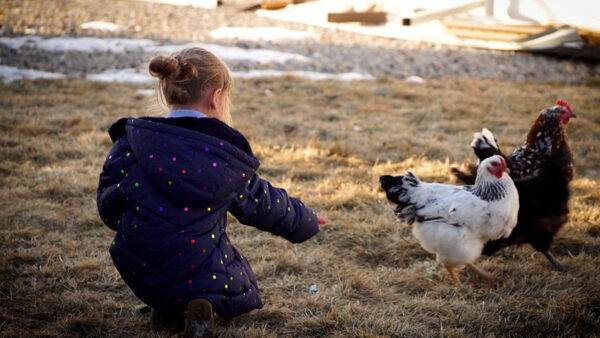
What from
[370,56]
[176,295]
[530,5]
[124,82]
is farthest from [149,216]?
[530,5]

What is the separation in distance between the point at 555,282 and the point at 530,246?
2.09 ft

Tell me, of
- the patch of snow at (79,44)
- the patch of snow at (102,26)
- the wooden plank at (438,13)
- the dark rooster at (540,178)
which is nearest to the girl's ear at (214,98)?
the dark rooster at (540,178)

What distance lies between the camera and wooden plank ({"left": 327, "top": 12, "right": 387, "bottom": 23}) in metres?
12.8

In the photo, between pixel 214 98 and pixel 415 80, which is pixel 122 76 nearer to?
pixel 415 80

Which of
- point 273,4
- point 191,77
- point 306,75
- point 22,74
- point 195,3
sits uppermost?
point 195,3

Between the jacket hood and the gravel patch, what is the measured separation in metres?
7.22

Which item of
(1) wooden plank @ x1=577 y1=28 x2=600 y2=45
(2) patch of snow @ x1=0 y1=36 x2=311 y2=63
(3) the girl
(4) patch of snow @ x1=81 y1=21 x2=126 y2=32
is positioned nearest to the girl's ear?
(3) the girl

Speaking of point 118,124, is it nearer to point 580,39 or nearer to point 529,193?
point 529,193

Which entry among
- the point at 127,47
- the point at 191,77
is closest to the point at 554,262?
the point at 191,77

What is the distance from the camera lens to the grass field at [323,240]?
8.43 feet

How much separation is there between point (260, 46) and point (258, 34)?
3.96 ft

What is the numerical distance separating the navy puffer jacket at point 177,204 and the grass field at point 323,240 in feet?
1.17

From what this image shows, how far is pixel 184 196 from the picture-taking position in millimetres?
2029

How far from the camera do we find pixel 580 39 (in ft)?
32.3
